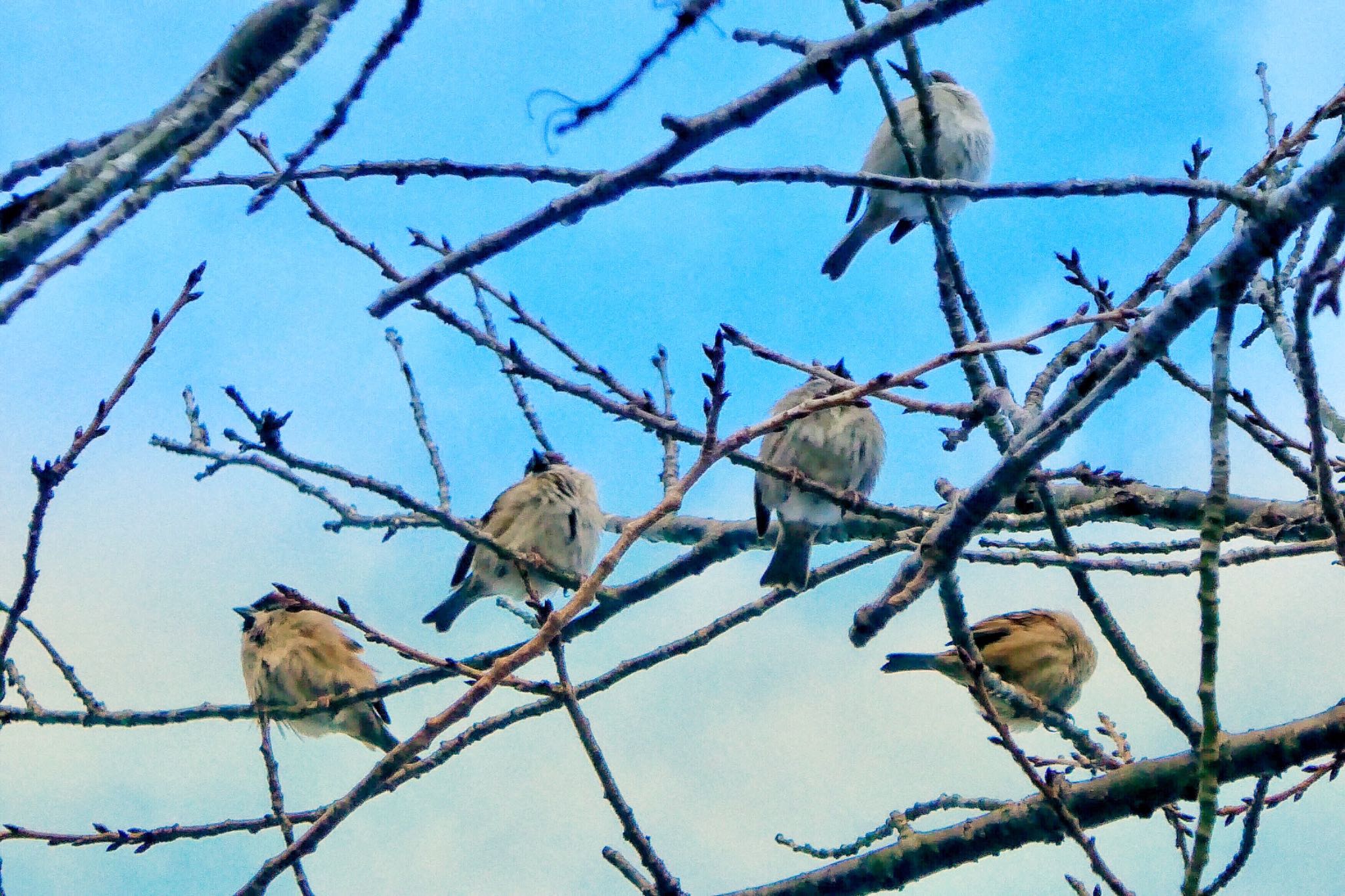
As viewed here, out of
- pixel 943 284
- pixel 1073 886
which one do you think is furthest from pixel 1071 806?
pixel 943 284

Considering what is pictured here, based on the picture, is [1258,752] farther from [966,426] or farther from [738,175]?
[738,175]

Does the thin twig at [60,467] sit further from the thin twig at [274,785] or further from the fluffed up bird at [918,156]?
the fluffed up bird at [918,156]

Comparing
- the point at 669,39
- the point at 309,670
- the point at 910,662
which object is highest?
the point at 309,670

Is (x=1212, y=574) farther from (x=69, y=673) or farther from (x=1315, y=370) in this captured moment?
(x=69, y=673)

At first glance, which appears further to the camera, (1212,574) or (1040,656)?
(1040,656)

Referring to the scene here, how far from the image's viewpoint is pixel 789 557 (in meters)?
6.31

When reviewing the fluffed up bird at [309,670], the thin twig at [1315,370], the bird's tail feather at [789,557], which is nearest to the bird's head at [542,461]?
the fluffed up bird at [309,670]

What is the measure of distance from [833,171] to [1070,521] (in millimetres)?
3728

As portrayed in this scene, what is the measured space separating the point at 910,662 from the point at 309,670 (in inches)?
151

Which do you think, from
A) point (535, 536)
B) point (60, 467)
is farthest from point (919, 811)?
point (535, 536)

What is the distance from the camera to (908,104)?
8.54 metres

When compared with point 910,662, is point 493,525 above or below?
above

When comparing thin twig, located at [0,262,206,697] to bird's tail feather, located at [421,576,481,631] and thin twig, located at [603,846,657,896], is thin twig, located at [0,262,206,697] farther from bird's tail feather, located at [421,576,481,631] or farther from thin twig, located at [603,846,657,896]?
bird's tail feather, located at [421,576,481,631]

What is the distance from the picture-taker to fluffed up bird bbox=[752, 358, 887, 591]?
6.68m
